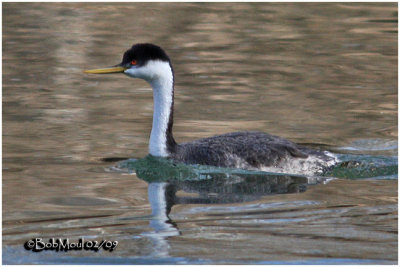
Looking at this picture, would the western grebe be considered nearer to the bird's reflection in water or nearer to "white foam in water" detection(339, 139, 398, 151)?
the bird's reflection in water

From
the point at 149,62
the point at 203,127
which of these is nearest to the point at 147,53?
the point at 149,62

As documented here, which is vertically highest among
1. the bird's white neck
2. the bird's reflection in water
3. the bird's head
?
the bird's head

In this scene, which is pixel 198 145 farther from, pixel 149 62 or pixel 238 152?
pixel 149 62

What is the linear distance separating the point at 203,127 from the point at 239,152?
6.95ft

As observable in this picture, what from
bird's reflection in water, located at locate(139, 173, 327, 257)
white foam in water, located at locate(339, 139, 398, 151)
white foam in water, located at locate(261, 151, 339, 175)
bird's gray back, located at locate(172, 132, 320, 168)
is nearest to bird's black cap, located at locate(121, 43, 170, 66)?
bird's gray back, located at locate(172, 132, 320, 168)

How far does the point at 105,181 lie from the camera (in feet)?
31.4

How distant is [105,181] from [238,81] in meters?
5.73

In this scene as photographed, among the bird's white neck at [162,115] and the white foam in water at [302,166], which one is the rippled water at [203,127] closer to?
the white foam in water at [302,166]

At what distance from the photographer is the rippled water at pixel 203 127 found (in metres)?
7.48

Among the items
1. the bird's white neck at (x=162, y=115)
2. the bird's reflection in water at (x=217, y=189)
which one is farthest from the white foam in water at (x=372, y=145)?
the bird's white neck at (x=162, y=115)

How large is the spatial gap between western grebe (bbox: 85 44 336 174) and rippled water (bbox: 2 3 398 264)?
5.5 inches

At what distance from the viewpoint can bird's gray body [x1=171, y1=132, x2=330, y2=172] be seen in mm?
9859

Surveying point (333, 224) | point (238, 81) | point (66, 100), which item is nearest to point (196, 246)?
point (333, 224)

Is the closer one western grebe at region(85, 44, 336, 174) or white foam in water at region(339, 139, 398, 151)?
western grebe at region(85, 44, 336, 174)
